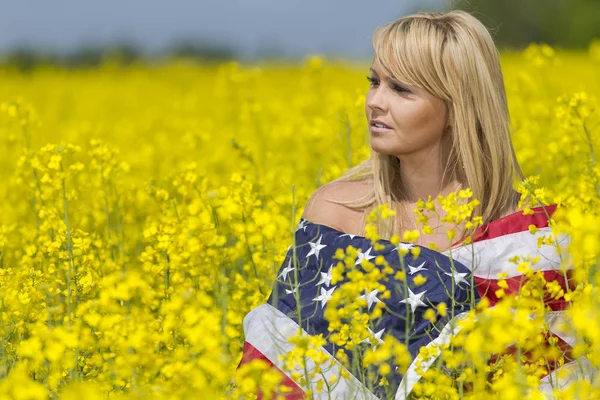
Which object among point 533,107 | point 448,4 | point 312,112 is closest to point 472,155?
point 448,4

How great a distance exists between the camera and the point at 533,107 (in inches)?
241

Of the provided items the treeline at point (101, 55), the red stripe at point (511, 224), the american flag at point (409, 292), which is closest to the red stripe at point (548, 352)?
the american flag at point (409, 292)

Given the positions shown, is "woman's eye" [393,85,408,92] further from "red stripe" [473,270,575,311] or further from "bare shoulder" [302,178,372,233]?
"red stripe" [473,270,575,311]

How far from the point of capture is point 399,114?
324 centimetres

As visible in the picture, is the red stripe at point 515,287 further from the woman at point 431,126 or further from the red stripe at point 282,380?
the red stripe at point 282,380

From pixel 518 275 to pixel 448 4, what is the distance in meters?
1.23

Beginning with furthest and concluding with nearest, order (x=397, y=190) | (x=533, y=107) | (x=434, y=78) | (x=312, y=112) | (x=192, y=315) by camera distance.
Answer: (x=312, y=112) < (x=533, y=107) < (x=397, y=190) < (x=434, y=78) < (x=192, y=315)

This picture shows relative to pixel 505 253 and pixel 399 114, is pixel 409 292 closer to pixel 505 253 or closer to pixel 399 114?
pixel 505 253

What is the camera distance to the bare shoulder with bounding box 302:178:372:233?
3352mm

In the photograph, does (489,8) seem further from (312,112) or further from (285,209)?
(285,209)

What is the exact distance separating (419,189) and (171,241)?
857mm

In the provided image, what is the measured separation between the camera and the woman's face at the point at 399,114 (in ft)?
10.6

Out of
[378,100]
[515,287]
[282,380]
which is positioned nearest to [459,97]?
[378,100]

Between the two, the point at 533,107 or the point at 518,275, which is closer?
the point at 518,275
